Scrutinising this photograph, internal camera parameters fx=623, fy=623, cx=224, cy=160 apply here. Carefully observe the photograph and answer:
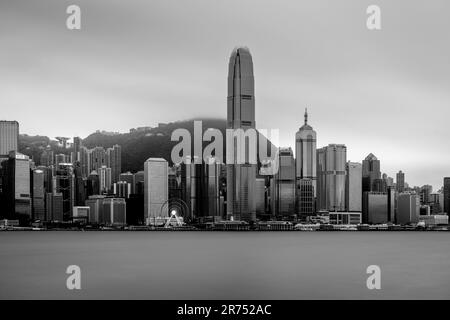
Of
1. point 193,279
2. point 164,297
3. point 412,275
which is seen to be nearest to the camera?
point 164,297

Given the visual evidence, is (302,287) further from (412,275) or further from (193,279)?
(412,275)

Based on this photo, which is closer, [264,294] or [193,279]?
[264,294]

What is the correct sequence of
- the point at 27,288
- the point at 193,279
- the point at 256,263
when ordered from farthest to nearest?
the point at 256,263 → the point at 193,279 → the point at 27,288
